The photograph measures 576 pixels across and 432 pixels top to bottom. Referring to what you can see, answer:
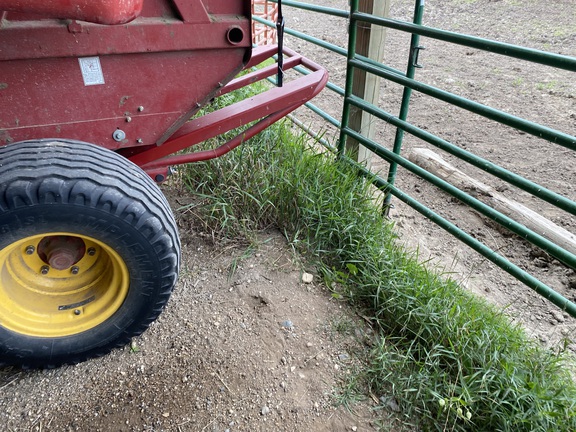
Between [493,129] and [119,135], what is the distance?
12.7ft

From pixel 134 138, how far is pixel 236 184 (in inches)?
33.2

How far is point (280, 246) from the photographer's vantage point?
9.22 feet

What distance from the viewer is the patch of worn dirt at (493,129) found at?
122 inches

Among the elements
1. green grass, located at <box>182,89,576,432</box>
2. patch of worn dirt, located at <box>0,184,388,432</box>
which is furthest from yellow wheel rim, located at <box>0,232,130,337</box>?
green grass, located at <box>182,89,576,432</box>

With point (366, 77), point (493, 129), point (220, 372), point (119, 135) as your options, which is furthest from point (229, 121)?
point (493, 129)

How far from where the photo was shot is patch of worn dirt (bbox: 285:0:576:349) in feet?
10.1

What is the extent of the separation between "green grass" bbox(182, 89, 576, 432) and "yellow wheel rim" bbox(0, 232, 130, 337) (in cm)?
84

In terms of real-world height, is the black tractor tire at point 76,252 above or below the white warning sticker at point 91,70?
below

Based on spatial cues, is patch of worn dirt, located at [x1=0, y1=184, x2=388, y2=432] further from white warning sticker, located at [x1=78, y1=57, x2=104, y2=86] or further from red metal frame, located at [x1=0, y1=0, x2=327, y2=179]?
white warning sticker, located at [x1=78, y1=57, x2=104, y2=86]

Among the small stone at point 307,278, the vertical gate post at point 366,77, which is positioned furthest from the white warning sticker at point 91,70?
the vertical gate post at point 366,77

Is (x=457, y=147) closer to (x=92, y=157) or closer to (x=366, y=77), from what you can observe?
(x=366, y=77)

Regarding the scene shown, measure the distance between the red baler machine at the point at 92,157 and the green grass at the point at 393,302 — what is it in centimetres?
82

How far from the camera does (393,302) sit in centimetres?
240

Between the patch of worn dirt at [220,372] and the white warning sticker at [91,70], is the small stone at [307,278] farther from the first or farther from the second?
the white warning sticker at [91,70]
